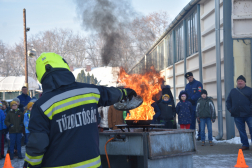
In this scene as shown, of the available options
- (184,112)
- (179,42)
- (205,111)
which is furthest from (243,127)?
(179,42)

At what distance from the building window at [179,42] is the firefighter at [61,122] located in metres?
13.7

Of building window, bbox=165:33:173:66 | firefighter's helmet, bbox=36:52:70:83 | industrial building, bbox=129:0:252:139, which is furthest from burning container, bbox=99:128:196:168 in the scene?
building window, bbox=165:33:173:66

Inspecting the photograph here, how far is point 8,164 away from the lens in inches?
279

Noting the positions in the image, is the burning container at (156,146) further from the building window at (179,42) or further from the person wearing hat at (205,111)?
the building window at (179,42)

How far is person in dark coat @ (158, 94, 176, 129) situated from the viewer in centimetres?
991

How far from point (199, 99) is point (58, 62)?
7561 mm

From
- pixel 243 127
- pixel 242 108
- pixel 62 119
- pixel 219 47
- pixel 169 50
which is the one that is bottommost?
pixel 243 127

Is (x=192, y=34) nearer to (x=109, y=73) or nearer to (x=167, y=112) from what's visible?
(x=167, y=112)

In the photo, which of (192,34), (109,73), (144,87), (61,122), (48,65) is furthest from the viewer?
(192,34)

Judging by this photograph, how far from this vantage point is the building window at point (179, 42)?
54.0 ft

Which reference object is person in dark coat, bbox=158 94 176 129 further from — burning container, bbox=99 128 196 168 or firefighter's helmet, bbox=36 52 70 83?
firefighter's helmet, bbox=36 52 70 83

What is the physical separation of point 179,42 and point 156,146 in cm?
1265

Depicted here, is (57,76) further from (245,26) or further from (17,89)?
(17,89)

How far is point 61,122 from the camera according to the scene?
295cm
